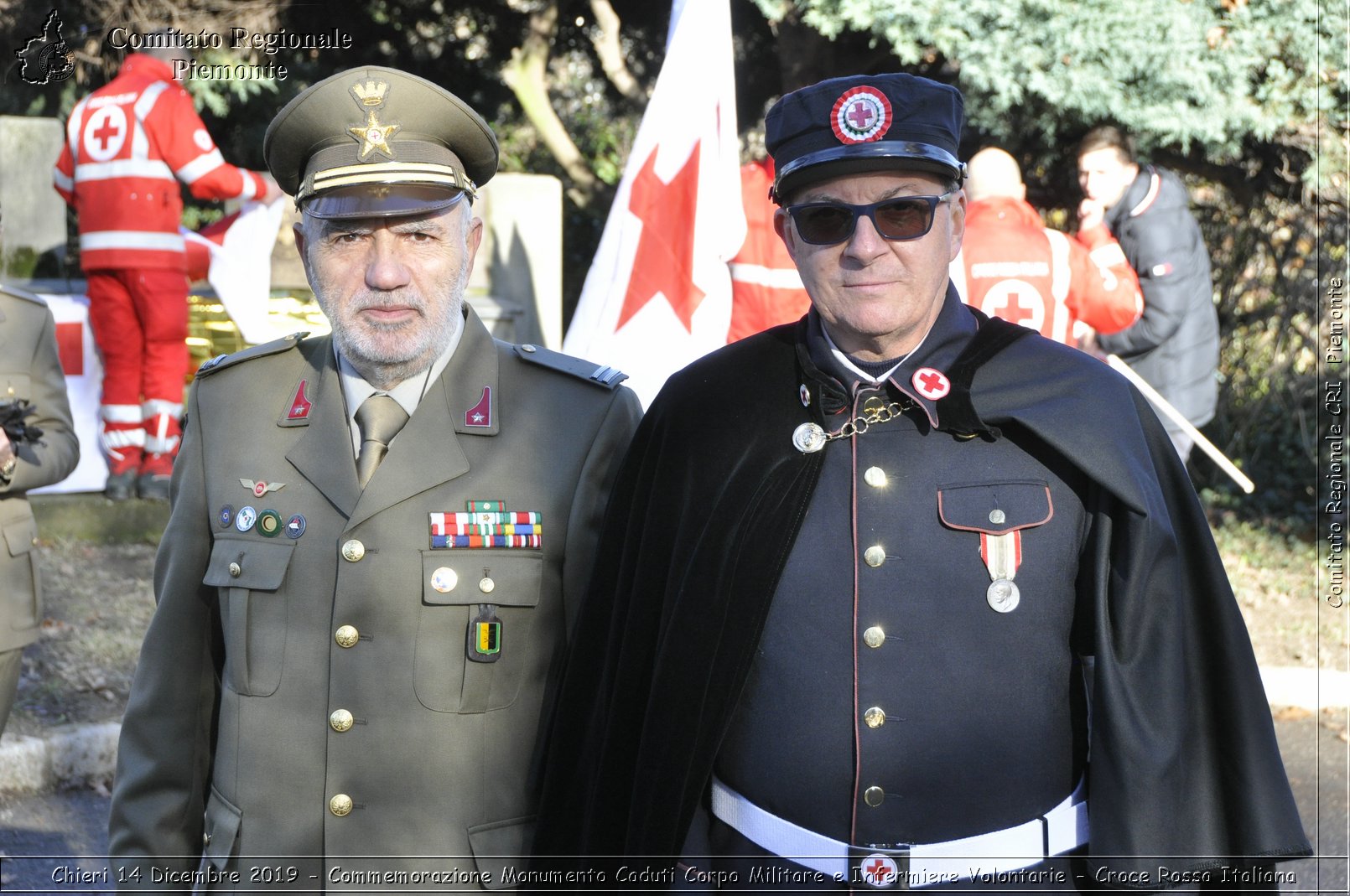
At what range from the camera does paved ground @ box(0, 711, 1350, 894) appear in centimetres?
457

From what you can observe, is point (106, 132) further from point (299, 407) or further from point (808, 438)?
point (808, 438)

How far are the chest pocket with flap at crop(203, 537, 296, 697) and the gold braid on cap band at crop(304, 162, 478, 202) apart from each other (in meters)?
0.67

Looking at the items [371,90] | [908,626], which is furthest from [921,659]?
[371,90]

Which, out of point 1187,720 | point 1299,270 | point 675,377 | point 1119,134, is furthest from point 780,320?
point 1299,270

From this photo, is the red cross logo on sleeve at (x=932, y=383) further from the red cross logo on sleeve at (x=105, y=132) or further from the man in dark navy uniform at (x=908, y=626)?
the red cross logo on sleeve at (x=105, y=132)

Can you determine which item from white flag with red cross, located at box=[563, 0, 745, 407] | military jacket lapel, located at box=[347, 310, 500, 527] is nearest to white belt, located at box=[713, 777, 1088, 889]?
military jacket lapel, located at box=[347, 310, 500, 527]

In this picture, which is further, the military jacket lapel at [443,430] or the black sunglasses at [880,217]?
the military jacket lapel at [443,430]

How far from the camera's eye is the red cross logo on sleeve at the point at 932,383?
235cm

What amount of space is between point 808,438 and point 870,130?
54 cm

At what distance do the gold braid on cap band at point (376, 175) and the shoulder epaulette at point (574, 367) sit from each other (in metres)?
0.38

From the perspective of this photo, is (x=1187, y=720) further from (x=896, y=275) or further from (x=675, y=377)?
(x=675, y=377)

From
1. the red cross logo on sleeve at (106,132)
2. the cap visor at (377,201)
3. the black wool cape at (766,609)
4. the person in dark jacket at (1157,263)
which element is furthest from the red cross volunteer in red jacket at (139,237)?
the black wool cape at (766,609)

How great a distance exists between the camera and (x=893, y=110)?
237 cm

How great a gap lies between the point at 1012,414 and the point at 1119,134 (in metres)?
5.80
